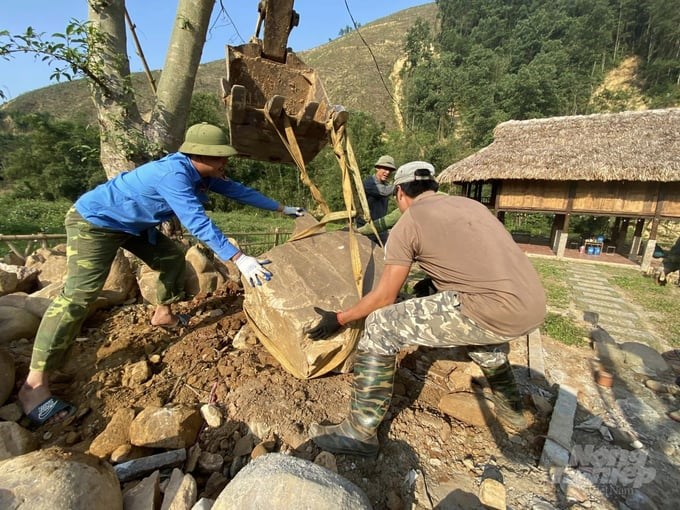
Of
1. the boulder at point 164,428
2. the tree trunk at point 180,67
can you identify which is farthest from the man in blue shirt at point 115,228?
the tree trunk at point 180,67

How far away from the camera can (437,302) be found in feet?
5.88

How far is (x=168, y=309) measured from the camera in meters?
2.71

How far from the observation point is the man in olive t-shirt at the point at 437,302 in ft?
5.43

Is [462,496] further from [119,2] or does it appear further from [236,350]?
[119,2]

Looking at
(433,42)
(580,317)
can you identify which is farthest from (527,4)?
(580,317)

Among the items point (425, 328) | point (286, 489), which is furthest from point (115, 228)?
point (425, 328)

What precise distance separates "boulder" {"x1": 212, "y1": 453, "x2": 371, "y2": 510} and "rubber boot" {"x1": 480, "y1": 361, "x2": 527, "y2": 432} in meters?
1.32

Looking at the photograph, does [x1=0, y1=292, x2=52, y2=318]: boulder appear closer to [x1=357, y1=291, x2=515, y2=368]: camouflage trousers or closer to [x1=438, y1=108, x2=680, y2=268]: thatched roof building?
[x1=357, y1=291, x2=515, y2=368]: camouflage trousers

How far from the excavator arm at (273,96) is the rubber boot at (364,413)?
167cm

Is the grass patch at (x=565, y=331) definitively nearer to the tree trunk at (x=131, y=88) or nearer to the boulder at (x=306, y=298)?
the boulder at (x=306, y=298)

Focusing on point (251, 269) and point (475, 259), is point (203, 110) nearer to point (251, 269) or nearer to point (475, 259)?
point (251, 269)

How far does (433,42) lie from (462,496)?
57.3 m

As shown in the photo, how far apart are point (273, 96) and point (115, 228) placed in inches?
59.2

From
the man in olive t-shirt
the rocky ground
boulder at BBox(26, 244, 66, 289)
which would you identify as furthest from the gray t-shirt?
boulder at BBox(26, 244, 66, 289)
